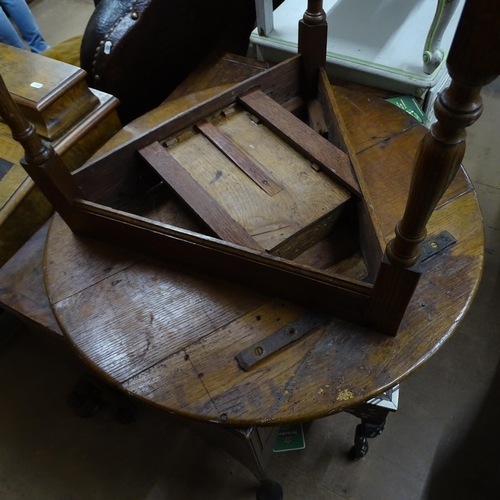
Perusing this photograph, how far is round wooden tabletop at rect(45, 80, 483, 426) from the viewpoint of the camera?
0.66 metres

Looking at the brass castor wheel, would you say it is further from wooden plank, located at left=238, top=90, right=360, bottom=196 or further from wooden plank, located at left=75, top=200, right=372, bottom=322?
wooden plank, located at left=238, top=90, right=360, bottom=196

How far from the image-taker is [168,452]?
4.14 ft

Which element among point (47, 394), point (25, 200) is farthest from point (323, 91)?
point (47, 394)

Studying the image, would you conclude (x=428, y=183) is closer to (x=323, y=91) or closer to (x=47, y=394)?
(x=323, y=91)

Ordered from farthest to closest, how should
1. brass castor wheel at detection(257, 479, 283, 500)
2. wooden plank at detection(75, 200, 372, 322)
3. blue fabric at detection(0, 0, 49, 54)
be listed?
blue fabric at detection(0, 0, 49, 54) < brass castor wheel at detection(257, 479, 283, 500) < wooden plank at detection(75, 200, 372, 322)

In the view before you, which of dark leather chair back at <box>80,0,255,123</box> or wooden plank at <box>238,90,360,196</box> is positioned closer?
wooden plank at <box>238,90,360,196</box>

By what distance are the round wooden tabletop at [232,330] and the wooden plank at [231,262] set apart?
0.09 ft

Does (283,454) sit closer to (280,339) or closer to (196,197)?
(280,339)

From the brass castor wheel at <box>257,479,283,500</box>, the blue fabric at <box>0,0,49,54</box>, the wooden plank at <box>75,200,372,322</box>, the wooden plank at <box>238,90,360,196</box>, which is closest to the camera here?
the wooden plank at <box>75,200,372,322</box>

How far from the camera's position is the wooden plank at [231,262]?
65 centimetres

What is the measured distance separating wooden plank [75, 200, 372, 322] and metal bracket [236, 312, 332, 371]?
0.07ft

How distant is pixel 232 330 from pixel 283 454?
2.25 feet

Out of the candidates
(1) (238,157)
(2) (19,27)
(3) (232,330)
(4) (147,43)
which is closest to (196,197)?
(1) (238,157)

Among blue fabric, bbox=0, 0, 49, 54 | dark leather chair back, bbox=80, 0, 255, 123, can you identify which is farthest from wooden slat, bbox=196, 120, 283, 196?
blue fabric, bbox=0, 0, 49, 54
